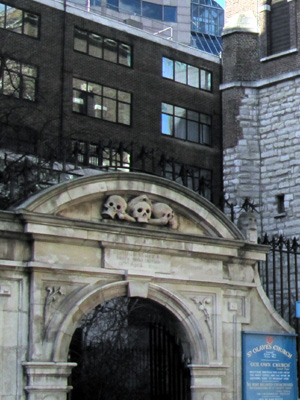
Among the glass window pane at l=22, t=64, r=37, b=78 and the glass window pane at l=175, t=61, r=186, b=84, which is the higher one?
the glass window pane at l=175, t=61, r=186, b=84

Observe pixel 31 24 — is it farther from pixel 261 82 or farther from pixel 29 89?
pixel 261 82

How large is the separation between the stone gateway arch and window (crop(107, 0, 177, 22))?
5788 centimetres

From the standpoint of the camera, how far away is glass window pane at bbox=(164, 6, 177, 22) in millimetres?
75125

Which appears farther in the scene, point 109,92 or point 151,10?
point 151,10

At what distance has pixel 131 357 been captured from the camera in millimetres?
22375

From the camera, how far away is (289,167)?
1452 inches

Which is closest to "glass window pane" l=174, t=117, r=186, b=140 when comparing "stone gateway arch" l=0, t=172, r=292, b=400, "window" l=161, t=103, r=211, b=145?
"window" l=161, t=103, r=211, b=145

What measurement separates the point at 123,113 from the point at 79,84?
2.55 meters

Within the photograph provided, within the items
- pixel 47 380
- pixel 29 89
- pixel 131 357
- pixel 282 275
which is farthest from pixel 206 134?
pixel 47 380

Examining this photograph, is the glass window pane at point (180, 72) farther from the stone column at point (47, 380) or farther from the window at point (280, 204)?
the stone column at point (47, 380)

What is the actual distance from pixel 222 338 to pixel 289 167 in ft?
64.3

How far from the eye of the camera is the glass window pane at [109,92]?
38584 millimetres

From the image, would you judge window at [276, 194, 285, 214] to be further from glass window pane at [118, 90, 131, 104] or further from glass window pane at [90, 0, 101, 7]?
Result: glass window pane at [90, 0, 101, 7]

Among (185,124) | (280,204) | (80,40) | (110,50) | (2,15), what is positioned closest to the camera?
(2,15)
